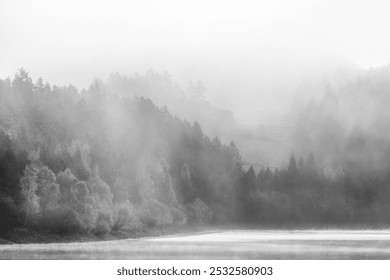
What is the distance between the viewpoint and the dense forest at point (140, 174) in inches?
3278

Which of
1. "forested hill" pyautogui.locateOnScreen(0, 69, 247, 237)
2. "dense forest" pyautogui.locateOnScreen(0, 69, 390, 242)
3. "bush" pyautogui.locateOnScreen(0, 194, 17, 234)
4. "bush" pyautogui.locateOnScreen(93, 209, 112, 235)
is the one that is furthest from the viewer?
"bush" pyautogui.locateOnScreen(93, 209, 112, 235)

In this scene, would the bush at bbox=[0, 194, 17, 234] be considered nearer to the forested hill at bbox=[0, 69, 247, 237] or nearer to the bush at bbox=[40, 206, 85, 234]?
the forested hill at bbox=[0, 69, 247, 237]

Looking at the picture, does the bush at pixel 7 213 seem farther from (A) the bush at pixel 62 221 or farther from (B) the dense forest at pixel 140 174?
(A) the bush at pixel 62 221

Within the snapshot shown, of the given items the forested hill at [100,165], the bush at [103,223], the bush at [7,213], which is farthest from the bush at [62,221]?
the bush at [103,223]

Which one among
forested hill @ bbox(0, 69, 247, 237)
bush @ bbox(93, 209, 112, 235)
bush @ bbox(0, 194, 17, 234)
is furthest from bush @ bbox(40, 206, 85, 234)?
bush @ bbox(93, 209, 112, 235)

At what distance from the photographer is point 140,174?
10912 cm

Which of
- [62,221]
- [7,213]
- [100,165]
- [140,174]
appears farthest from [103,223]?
[140,174]

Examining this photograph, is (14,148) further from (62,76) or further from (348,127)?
(348,127)

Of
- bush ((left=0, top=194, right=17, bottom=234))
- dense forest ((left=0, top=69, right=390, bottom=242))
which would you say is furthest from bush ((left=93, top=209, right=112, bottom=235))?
bush ((left=0, top=194, right=17, bottom=234))

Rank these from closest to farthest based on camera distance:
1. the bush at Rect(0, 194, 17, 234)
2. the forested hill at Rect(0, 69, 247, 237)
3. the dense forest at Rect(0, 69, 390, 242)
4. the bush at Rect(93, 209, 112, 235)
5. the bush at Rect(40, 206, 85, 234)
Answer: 1. the bush at Rect(0, 194, 17, 234)
2. the bush at Rect(40, 206, 85, 234)
3. the forested hill at Rect(0, 69, 247, 237)
4. the dense forest at Rect(0, 69, 390, 242)
5. the bush at Rect(93, 209, 112, 235)

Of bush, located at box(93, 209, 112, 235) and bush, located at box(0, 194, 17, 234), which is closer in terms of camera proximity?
bush, located at box(0, 194, 17, 234)

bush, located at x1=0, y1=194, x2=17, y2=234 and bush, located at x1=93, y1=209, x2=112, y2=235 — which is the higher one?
bush, located at x1=0, y1=194, x2=17, y2=234

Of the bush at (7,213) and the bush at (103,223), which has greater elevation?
the bush at (7,213)

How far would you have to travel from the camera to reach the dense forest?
273ft
